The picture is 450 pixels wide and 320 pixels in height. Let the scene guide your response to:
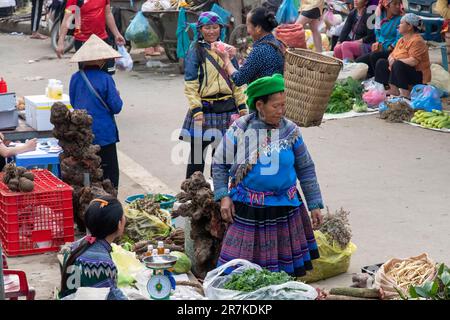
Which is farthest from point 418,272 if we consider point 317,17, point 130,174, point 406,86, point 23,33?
point 23,33

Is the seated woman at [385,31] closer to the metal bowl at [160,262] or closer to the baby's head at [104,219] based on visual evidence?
the metal bowl at [160,262]

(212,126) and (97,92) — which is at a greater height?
(97,92)

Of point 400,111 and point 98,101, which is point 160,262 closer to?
point 98,101

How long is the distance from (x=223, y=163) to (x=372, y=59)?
7437 mm

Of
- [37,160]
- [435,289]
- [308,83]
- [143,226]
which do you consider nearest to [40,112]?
[37,160]

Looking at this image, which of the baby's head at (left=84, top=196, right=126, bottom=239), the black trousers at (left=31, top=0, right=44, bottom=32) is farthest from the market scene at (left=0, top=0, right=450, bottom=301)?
the black trousers at (left=31, top=0, right=44, bottom=32)

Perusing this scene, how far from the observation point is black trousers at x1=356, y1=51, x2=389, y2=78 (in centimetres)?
1329

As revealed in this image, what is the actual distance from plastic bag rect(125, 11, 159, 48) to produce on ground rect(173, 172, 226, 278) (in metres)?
9.09

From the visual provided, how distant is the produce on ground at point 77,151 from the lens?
804 cm

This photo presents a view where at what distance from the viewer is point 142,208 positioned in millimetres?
8094

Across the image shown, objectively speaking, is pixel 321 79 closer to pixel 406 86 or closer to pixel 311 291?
pixel 406 86

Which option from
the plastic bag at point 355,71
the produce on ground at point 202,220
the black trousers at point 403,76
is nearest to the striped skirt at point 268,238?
the produce on ground at point 202,220

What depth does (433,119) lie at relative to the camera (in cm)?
1170

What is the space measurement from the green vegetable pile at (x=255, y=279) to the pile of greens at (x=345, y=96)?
6801 millimetres
